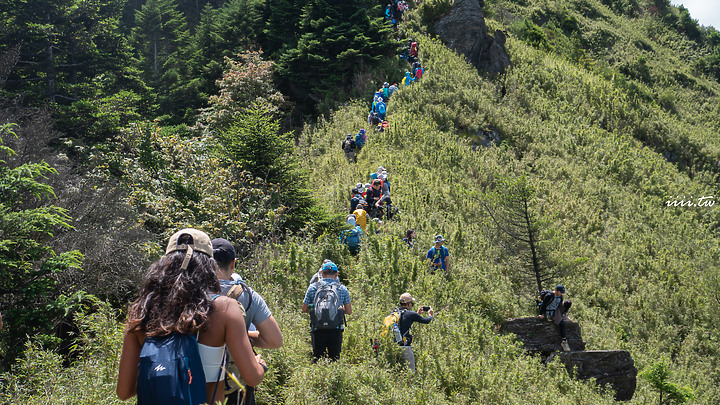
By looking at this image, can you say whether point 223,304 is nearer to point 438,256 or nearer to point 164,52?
point 438,256

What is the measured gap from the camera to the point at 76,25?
972 inches

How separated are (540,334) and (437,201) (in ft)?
19.7

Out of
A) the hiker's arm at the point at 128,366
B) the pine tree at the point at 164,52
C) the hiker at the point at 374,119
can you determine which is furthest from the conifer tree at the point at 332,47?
the hiker's arm at the point at 128,366

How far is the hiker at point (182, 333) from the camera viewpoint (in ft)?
7.16

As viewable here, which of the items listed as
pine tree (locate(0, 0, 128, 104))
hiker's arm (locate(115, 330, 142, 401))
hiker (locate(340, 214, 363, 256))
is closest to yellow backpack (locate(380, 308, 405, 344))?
hiker (locate(340, 214, 363, 256))

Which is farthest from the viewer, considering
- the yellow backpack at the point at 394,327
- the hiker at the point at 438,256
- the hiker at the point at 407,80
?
the hiker at the point at 407,80

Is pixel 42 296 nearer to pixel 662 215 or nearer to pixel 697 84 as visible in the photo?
pixel 662 215

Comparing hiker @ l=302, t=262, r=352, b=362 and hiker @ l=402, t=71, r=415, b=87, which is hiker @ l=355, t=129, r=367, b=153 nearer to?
hiker @ l=402, t=71, r=415, b=87

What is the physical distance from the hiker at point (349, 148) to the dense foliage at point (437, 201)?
33 centimetres

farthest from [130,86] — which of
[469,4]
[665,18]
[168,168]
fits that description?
[665,18]

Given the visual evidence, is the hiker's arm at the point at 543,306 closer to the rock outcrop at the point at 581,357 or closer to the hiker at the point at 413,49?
the rock outcrop at the point at 581,357

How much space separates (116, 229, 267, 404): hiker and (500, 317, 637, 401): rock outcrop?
29.2ft

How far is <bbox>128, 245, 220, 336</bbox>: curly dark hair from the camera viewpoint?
7.49ft

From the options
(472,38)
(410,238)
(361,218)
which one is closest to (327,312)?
(361,218)
